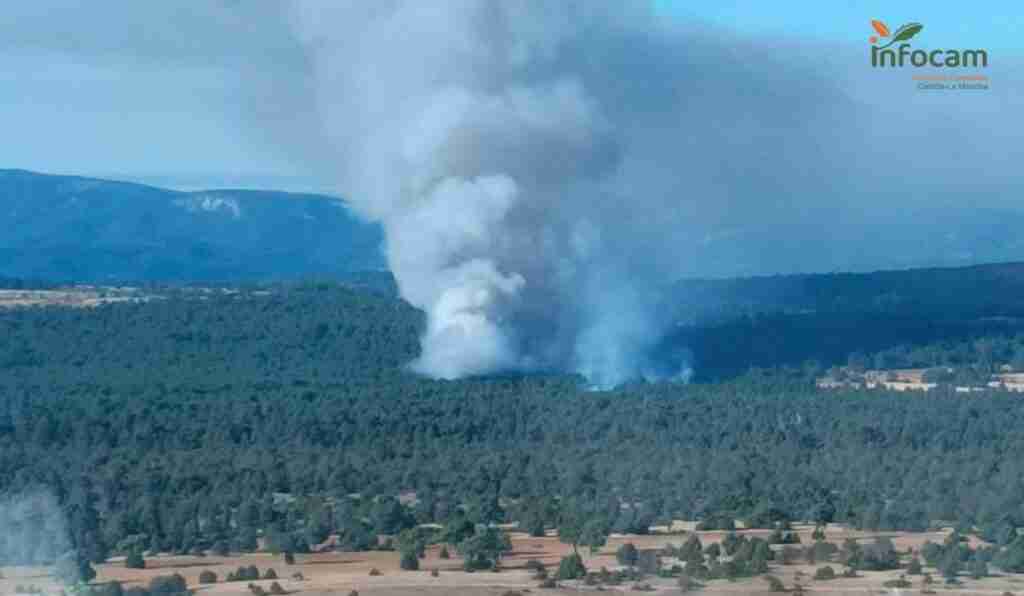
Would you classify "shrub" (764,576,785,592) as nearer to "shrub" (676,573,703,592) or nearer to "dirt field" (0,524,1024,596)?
"dirt field" (0,524,1024,596)

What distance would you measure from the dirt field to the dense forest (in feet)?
2.98

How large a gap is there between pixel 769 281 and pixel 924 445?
198 ft

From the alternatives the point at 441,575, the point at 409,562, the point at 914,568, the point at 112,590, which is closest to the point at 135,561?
the point at 409,562

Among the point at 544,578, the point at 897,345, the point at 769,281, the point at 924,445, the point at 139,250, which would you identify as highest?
the point at 139,250

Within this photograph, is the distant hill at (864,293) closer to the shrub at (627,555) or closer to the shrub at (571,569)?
the shrub at (627,555)

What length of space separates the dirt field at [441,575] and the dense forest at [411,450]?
908 millimetres

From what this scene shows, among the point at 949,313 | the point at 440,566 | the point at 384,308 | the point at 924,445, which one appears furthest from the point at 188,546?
the point at 949,313

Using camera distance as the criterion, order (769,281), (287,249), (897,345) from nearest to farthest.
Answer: (897,345), (769,281), (287,249)

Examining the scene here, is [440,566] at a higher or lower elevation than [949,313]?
lower

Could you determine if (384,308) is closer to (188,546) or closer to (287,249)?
(188,546)

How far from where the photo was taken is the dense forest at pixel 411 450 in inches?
1548

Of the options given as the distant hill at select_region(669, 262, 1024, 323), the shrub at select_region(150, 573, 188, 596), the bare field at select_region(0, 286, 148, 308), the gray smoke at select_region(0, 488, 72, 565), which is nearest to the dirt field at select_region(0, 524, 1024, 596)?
the shrub at select_region(150, 573, 188, 596)

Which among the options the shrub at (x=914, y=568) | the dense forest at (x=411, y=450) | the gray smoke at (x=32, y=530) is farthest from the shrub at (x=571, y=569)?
the gray smoke at (x=32, y=530)

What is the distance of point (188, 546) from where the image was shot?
37469 mm
